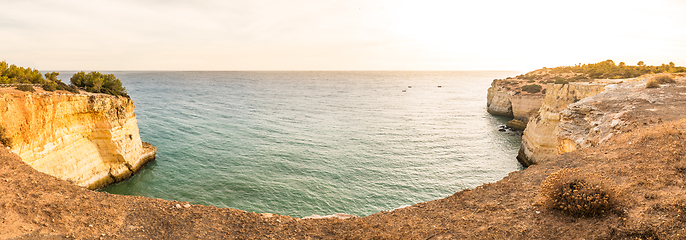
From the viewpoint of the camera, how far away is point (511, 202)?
26.5 ft

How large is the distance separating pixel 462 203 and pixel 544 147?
18.4m

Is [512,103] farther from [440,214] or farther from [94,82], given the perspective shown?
[94,82]

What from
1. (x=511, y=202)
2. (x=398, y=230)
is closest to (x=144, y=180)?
(x=398, y=230)

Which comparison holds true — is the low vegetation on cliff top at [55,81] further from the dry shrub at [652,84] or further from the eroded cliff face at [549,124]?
the dry shrub at [652,84]

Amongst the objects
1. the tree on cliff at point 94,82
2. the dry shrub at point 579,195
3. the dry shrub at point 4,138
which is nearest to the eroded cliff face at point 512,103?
the dry shrub at point 579,195

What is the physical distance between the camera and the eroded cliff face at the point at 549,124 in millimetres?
22297

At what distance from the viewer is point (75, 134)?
59.8 ft

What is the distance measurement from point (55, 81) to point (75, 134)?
244 inches

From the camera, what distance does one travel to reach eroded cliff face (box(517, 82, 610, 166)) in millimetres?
22297

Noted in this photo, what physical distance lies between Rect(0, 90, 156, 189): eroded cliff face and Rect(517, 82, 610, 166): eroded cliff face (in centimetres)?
3082

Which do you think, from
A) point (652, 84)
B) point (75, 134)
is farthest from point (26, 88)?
point (652, 84)

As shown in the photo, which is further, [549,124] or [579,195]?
[549,124]

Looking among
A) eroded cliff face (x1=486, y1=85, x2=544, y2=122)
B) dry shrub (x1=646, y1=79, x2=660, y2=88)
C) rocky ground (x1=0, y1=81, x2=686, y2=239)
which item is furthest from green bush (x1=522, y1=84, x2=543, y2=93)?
rocky ground (x1=0, y1=81, x2=686, y2=239)

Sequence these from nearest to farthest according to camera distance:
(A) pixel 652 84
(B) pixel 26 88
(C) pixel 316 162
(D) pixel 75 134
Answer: (B) pixel 26 88
(D) pixel 75 134
(A) pixel 652 84
(C) pixel 316 162
